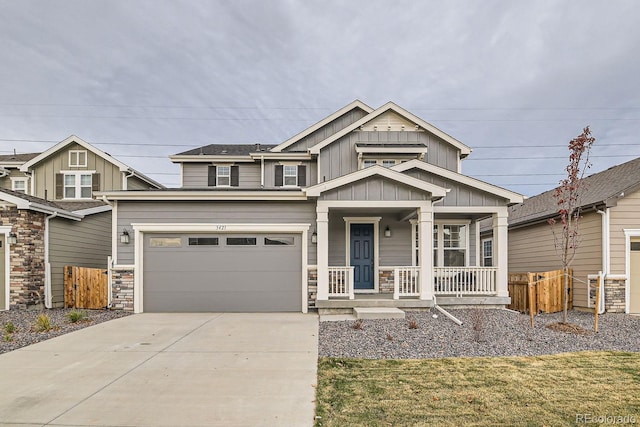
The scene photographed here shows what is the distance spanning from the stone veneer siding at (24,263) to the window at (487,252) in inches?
636

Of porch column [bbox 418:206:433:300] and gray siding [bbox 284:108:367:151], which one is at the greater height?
gray siding [bbox 284:108:367:151]

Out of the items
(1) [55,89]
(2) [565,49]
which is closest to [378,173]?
(2) [565,49]

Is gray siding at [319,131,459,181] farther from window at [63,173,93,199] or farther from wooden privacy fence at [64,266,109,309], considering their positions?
window at [63,173,93,199]

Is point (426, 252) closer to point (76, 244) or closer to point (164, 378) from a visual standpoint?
point (164, 378)

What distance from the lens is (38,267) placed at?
10.8 meters

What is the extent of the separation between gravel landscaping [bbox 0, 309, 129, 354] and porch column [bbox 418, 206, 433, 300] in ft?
26.3

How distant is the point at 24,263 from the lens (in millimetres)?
10492

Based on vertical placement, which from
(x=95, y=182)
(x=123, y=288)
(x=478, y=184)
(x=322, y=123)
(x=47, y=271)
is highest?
(x=322, y=123)

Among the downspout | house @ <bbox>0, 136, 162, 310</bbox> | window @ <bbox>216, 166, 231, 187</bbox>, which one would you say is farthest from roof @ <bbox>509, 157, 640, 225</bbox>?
the downspout

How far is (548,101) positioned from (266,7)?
2181 cm

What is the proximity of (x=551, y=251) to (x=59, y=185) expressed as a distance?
19885 millimetres

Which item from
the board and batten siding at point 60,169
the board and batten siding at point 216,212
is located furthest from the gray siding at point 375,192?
the board and batten siding at point 60,169

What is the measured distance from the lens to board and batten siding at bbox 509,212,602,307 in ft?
35.6

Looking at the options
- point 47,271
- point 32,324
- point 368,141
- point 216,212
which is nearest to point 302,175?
point 368,141
